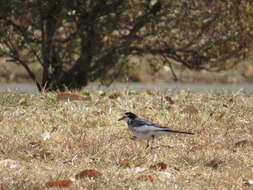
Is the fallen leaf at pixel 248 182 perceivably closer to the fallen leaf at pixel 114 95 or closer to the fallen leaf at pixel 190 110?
the fallen leaf at pixel 190 110

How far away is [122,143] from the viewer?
645 cm

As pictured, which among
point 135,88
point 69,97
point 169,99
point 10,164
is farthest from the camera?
point 135,88

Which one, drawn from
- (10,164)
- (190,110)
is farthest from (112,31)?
(10,164)

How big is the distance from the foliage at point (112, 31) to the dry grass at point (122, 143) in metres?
2.99

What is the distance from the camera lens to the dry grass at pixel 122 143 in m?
Answer: 5.12

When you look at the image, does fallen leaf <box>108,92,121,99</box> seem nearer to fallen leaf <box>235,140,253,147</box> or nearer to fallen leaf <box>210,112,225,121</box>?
fallen leaf <box>210,112,225,121</box>

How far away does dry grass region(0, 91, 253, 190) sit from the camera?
5125mm

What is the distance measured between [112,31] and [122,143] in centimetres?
620

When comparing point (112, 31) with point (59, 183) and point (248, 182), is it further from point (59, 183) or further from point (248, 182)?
point (59, 183)

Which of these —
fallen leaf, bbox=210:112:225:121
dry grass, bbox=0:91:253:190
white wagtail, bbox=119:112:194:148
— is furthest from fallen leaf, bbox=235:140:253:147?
fallen leaf, bbox=210:112:225:121

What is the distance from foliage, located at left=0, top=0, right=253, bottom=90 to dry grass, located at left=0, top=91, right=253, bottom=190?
2.99m

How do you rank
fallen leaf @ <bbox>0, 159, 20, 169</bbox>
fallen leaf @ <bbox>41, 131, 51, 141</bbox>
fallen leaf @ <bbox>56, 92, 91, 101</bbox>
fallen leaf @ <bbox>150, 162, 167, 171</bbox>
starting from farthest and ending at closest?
fallen leaf @ <bbox>56, 92, 91, 101</bbox>, fallen leaf @ <bbox>41, 131, 51, 141</bbox>, fallen leaf @ <bbox>150, 162, 167, 171</bbox>, fallen leaf @ <bbox>0, 159, 20, 169</bbox>

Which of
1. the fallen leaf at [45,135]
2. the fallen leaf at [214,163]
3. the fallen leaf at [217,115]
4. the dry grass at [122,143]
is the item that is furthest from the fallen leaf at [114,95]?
the fallen leaf at [214,163]

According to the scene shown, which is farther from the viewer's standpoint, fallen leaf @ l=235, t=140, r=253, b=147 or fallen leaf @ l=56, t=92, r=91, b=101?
fallen leaf @ l=56, t=92, r=91, b=101
